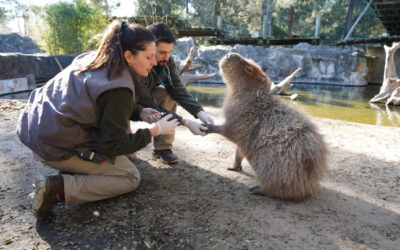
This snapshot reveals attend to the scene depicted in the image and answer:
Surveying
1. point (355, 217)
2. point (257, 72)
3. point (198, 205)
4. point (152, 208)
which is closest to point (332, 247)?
Result: point (355, 217)

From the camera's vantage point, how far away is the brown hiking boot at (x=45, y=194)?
189 centimetres

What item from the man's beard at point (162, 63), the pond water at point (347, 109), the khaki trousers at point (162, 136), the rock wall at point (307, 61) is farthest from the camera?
the rock wall at point (307, 61)

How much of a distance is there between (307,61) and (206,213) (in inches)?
664

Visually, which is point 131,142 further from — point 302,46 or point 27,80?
point 302,46

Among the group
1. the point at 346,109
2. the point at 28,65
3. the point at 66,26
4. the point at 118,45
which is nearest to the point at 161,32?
the point at 118,45

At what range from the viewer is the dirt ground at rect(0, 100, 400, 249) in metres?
1.85

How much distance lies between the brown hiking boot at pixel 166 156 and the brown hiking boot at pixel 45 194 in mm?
1313

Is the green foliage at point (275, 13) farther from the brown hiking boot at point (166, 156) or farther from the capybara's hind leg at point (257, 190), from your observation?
the capybara's hind leg at point (257, 190)

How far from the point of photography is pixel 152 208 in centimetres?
221

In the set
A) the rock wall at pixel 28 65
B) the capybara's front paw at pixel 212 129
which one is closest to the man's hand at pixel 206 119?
the capybara's front paw at pixel 212 129

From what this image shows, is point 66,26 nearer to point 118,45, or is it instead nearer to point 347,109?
point 347,109

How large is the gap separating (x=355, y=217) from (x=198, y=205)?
1.25m

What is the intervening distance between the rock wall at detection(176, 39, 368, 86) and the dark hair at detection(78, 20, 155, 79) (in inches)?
580

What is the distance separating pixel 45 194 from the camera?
1.90m
